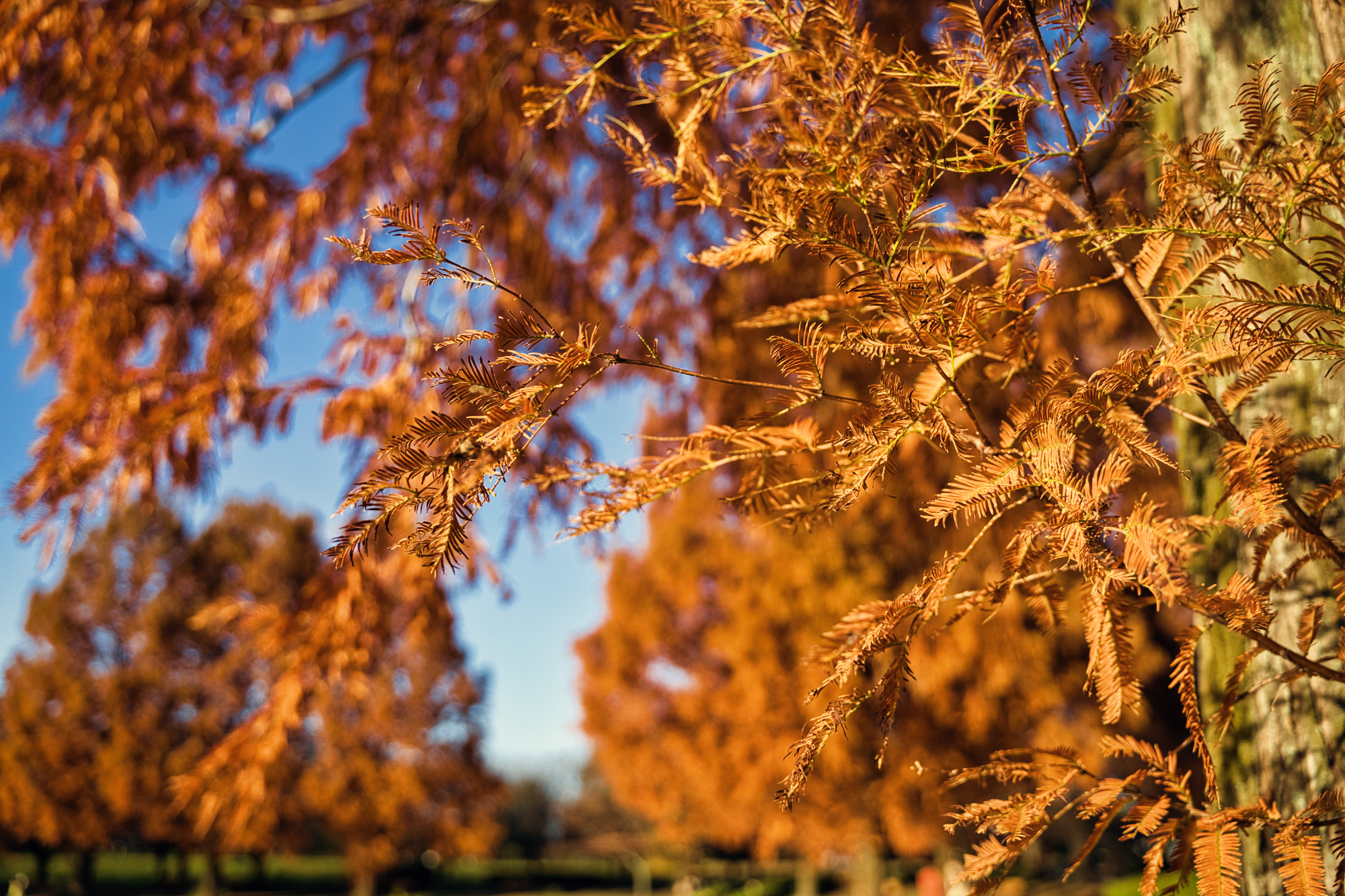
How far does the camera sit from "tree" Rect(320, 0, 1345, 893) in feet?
3.01

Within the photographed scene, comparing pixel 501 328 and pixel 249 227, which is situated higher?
pixel 249 227

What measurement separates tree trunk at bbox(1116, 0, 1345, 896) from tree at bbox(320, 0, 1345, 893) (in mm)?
311

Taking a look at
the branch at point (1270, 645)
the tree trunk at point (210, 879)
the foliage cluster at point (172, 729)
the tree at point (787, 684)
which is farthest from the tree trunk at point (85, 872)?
the branch at point (1270, 645)

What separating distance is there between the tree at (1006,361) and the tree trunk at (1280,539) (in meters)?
0.31

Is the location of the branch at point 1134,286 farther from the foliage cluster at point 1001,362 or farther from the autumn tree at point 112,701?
the autumn tree at point 112,701

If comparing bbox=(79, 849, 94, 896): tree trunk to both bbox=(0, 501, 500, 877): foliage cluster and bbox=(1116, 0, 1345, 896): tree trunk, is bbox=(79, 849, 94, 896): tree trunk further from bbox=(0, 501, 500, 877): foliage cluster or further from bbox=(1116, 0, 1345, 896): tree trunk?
bbox=(1116, 0, 1345, 896): tree trunk

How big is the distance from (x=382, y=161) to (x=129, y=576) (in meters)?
22.7

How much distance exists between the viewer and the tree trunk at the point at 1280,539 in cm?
135

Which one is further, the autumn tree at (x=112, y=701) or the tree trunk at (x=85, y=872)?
the tree trunk at (x=85, y=872)

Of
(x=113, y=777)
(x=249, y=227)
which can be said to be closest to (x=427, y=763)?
(x=113, y=777)

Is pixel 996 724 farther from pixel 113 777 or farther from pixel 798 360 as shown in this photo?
pixel 113 777

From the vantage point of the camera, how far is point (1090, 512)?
33.8 inches

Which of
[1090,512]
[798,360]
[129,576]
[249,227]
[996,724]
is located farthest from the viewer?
[129,576]

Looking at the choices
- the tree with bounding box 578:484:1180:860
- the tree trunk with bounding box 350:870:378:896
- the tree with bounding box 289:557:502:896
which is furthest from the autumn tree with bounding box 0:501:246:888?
the tree with bounding box 578:484:1180:860
